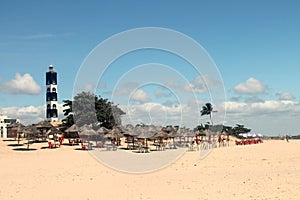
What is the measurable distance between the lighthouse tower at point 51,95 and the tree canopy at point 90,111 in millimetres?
33821

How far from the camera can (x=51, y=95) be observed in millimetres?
86250

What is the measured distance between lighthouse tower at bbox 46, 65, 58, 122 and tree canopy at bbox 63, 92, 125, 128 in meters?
33.8

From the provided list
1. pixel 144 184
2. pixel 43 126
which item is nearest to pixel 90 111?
pixel 43 126

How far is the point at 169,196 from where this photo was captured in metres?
13.1

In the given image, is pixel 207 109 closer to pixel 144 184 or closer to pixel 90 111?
pixel 90 111

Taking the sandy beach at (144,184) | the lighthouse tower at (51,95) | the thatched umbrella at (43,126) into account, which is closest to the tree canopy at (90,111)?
the thatched umbrella at (43,126)

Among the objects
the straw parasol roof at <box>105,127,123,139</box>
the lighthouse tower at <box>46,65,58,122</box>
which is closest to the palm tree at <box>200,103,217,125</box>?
the lighthouse tower at <box>46,65,58,122</box>

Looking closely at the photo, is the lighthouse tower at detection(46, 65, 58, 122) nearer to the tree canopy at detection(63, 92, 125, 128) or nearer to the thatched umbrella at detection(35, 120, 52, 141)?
the tree canopy at detection(63, 92, 125, 128)

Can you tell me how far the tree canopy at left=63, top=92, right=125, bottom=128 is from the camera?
160 feet

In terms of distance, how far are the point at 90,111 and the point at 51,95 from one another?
1479 inches

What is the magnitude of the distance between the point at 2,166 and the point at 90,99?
1164 inches

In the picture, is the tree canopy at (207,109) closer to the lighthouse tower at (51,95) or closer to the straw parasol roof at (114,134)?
the lighthouse tower at (51,95)

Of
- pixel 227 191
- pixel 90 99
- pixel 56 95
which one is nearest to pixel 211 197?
pixel 227 191

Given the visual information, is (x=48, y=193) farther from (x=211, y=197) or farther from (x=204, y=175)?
(x=204, y=175)
